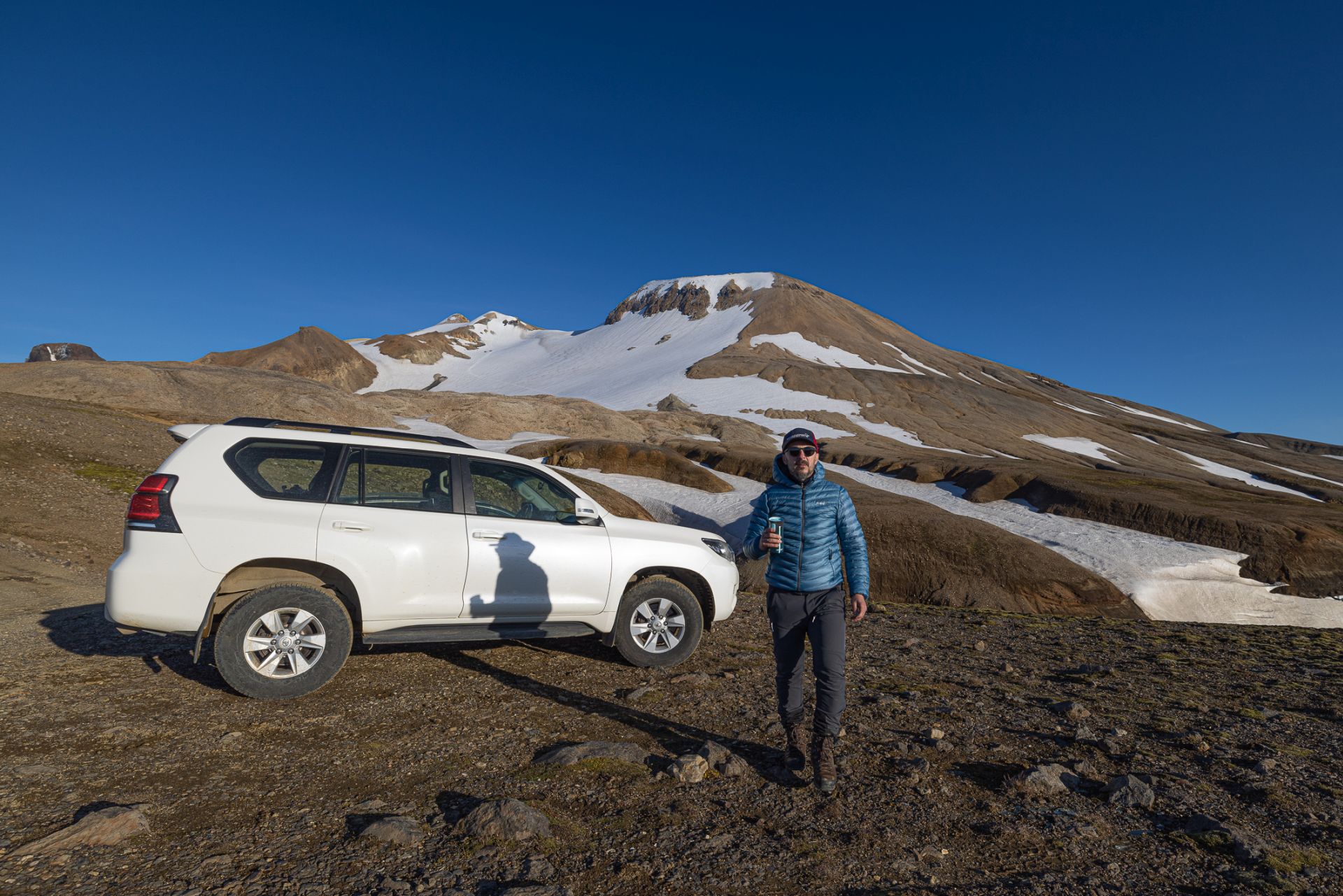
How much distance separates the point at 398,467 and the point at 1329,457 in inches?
6521

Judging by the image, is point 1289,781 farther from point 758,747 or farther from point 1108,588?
point 1108,588

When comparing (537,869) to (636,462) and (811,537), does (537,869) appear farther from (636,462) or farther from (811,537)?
(636,462)

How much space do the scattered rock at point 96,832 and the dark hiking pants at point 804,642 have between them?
12.2ft

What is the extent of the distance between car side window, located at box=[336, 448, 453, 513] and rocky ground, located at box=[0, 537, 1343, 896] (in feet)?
5.40

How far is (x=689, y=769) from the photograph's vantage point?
14.3 ft

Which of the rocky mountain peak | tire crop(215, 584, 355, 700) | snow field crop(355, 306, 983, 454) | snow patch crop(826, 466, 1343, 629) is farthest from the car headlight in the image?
the rocky mountain peak

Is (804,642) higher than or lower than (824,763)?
higher

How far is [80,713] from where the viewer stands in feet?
16.4

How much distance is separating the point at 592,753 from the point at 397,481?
3.14 metres

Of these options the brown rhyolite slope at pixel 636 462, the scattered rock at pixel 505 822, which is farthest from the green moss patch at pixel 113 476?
the brown rhyolite slope at pixel 636 462

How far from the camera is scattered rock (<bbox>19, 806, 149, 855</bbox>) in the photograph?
3.26m

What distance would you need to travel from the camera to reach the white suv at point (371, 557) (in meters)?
5.24

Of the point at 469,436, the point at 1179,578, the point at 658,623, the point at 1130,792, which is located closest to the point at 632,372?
the point at 469,436

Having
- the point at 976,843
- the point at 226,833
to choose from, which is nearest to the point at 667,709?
the point at 976,843
